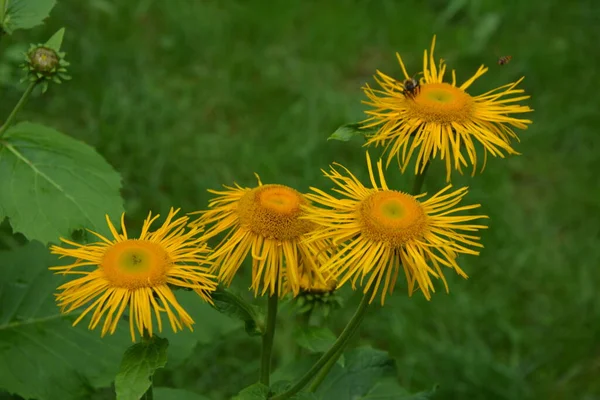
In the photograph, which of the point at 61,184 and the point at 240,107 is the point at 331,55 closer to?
the point at 240,107

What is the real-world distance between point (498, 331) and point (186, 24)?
2742 mm

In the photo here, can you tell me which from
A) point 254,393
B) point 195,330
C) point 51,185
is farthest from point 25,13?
point 254,393

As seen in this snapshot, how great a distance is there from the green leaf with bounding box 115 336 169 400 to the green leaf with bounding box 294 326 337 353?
37 centimetres

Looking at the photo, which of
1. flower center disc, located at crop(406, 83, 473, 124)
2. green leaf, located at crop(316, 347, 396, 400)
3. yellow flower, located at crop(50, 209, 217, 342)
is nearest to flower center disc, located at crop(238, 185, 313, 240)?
yellow flower, located at crop(50, 209, 217, 342)

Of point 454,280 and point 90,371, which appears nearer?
point 90,371

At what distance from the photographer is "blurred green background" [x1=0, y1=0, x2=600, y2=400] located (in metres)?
3.50

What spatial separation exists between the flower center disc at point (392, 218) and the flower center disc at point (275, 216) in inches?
5.6

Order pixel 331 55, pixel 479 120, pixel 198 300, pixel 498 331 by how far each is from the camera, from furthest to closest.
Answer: pixel 331 55 → pixel 498 331 → pixel 198 300 → pixel 479 120

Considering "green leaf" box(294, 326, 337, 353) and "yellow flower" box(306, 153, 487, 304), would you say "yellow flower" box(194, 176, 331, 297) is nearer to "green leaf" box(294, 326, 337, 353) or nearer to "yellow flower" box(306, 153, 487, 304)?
"yellow flower" box(306, 153, 487, 304)

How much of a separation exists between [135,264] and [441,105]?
0.86 meters

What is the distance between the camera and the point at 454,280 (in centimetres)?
382

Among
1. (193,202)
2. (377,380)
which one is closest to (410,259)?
(377,380)

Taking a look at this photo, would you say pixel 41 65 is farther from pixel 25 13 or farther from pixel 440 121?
pixel 440 121

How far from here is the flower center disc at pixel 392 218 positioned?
5.35 feet
